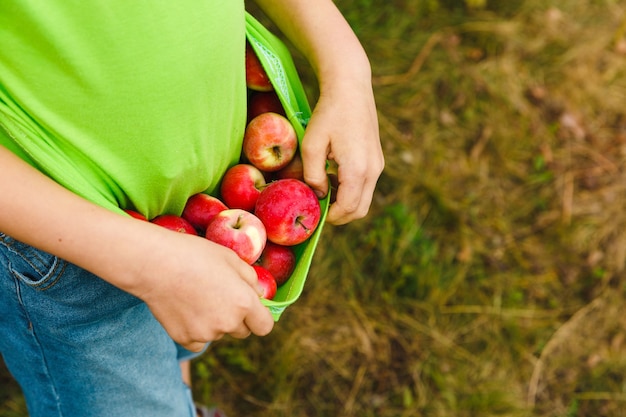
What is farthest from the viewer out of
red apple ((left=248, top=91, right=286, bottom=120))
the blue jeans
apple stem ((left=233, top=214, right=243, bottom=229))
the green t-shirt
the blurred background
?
the blurred background

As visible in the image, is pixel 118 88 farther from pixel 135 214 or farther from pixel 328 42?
pixel 328 42

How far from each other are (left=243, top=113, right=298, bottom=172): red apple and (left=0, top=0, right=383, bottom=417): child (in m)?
0.03

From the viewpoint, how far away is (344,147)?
1031 millimetres

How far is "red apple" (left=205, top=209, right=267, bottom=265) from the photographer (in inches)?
38.3

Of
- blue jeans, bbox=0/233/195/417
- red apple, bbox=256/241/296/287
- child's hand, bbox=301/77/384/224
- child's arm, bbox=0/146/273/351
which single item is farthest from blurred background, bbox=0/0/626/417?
child's arm, bbox=0/146/273/351

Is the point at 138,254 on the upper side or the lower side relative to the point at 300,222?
upper

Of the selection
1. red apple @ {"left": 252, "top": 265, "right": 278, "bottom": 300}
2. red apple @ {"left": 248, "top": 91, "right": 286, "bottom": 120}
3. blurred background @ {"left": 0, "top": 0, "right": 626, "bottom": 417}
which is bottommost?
blurred background @ {"left": 0, "top": 0, "right": 626, "bottom": 417}

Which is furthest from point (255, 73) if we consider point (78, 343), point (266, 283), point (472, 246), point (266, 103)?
point (472, 246)

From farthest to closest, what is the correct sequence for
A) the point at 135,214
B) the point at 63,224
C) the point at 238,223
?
the point at 238,223
the point at 135,214
the point at 63,224

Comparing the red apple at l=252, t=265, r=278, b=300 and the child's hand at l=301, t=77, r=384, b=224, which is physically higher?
the child's hand at l=301, t=77, r=384, b=224

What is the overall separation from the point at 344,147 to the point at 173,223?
327 mm

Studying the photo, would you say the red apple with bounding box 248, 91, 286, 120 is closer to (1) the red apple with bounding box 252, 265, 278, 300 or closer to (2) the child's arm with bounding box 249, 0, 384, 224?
(2) the child's arm with bounding box 249, 0, 384, 224

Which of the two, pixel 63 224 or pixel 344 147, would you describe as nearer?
pixel 63 224

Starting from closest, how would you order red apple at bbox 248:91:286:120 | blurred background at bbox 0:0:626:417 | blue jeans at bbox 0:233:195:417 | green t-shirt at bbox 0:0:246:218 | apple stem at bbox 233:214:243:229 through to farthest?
green t-shirt at bbox 0:0:246:218 → blue jeans at bbox 0:233:195:417 → apple stem at bbox 233:214:243:229 → red apple at bbox 248:91:286:120 → blurred background at bbox 0:0:626:417
